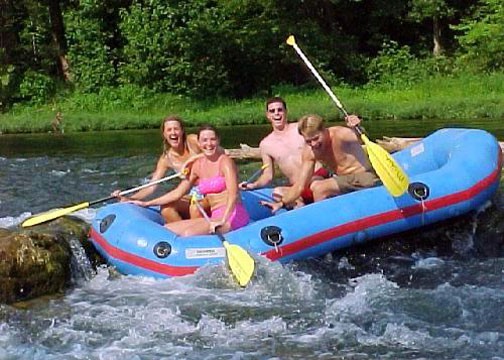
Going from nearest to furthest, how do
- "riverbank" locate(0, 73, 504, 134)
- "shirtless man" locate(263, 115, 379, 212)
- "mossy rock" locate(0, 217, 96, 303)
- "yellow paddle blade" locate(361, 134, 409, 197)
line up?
1. "mossy rock" locate(0, 217, 96, 303)
2. "yellow paddle blade" locate(361, 134, 409, 197)
3. "shirtless man" locate(263, 115, 379, 212)
4. "riverbank" locate(0, 73, 504, 134)

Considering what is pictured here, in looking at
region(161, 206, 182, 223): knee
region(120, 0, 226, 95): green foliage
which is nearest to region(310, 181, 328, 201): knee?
region(161, 206, 182, 223): knee

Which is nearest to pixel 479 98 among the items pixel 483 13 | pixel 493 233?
pixel 483 13

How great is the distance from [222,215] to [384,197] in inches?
39.8

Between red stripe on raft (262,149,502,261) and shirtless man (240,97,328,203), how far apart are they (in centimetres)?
70

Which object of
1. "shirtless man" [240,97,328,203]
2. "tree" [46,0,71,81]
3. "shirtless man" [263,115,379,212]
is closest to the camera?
"shirtless man" [263,115,379,212]

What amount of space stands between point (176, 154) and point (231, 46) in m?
14.4

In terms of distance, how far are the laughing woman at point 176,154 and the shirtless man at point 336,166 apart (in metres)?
0.63

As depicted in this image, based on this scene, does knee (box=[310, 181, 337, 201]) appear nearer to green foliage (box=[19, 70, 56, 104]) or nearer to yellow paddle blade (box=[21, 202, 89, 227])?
yellow paddle blade (box=[21, 202, 89, 227])

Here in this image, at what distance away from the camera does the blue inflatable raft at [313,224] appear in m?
5.42

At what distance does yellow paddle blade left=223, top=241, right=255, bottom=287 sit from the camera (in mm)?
5098

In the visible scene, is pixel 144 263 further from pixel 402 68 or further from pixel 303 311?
pixel 402 68

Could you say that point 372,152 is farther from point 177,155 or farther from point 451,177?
point 177,155

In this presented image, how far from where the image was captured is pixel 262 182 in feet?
21.0

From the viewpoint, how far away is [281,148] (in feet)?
20.9
